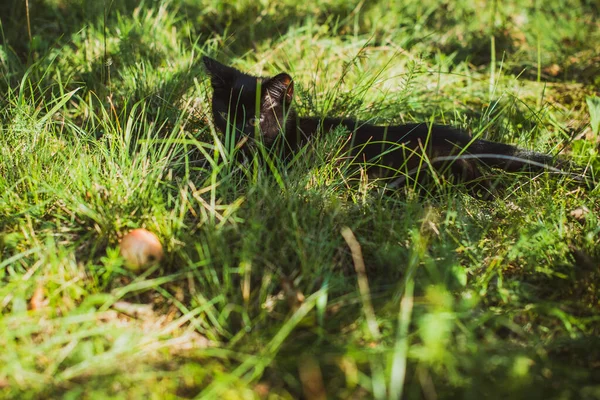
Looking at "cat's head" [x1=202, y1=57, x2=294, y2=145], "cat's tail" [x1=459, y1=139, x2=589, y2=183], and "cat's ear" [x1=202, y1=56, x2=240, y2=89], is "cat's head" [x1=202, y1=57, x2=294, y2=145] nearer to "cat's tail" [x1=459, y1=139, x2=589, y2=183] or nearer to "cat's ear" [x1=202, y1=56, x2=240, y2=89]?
"cat's ear" [x1=202, y1=56, x2=240, y2=89]

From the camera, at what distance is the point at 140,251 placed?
1700mm

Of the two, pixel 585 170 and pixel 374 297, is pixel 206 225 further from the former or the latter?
pixel 585 170

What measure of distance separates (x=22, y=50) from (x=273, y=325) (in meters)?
2.83

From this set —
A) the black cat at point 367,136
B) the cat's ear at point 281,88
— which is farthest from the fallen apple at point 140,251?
the cat's ear at point 281,88

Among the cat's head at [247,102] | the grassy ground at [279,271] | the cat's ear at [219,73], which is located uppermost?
the cat's ear at [219,73]

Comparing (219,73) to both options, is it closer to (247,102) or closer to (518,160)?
(247,102)

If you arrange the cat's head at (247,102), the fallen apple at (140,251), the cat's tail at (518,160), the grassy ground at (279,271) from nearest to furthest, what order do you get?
the grassy ground at (279,271) < the fallen apple at (140,251) < the cat's tail at (518,160) < the cat's head at (247,102)

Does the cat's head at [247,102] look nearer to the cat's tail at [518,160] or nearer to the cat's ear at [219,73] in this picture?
the cat's ear at [219,73]

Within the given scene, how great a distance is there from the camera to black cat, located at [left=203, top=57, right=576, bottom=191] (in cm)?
246

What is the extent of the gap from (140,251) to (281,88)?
1203 mm

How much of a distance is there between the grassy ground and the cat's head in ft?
0.55

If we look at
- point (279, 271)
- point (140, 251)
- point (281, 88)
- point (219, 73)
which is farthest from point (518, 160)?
point (140, 251)

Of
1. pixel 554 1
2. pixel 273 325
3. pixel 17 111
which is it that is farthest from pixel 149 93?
pixel 554 1

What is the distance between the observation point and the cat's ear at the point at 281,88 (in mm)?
2461
